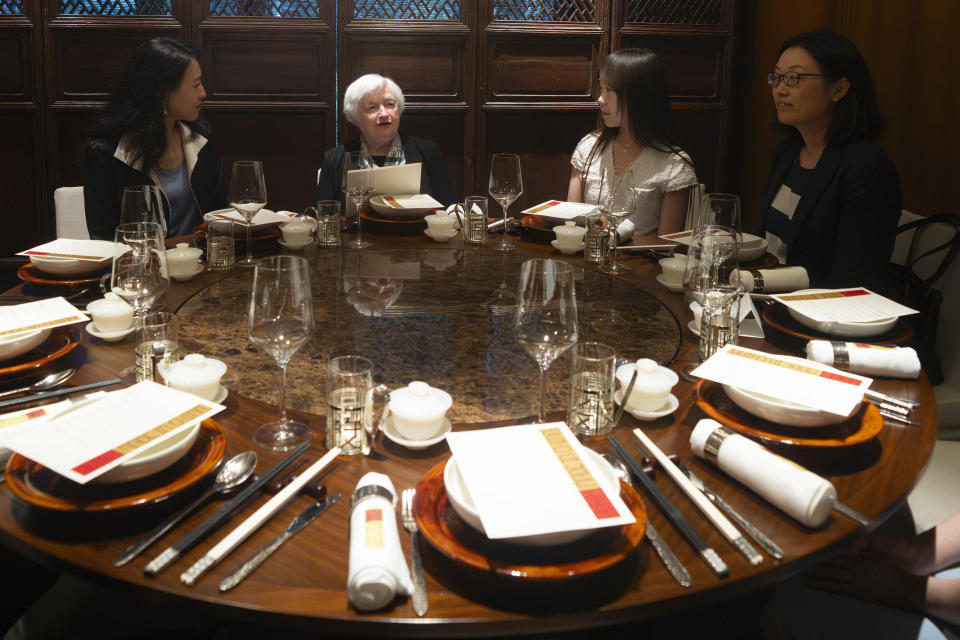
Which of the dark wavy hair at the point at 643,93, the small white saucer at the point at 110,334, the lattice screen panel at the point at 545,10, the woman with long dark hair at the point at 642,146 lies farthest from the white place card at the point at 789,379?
the lattice screen panel at the point at 545,10

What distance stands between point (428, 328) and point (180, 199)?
1753 mm

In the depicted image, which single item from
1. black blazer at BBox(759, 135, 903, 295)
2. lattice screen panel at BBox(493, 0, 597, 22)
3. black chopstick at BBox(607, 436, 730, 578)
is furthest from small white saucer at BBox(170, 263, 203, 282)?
lattice screen panel at BBox(493, 0, 597, 22)

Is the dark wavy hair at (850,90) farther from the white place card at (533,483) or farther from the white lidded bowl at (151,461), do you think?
the white lidded bowl at (151,461)

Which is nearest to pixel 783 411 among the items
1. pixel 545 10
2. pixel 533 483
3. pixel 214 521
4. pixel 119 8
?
pixel 533 483

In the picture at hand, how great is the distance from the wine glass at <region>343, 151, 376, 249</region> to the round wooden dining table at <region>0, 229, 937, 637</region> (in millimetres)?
486

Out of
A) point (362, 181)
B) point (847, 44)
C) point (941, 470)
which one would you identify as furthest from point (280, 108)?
point (941, 470)

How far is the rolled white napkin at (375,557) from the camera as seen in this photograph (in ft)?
2.82

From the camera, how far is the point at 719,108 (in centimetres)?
479

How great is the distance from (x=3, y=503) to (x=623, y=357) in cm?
110

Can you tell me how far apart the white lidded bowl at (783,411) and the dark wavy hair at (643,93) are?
214cm

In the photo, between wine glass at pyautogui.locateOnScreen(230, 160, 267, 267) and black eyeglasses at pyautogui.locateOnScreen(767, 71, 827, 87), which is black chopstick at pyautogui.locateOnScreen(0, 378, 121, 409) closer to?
wine glass at pyautogui.locateOnScreen(230, 160, 267, 267)

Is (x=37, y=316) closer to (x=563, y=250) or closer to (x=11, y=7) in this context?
(x=563, y=250)

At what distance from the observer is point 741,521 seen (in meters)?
1.03

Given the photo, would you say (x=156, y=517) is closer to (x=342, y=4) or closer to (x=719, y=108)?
(x=342, y=4)
